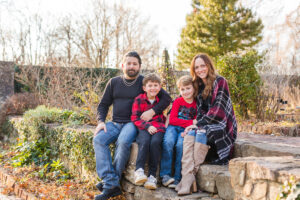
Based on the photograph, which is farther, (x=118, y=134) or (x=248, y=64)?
(x=248, y=64)

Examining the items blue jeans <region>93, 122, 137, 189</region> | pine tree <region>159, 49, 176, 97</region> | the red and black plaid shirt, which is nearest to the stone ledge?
the red and black plaid shirt

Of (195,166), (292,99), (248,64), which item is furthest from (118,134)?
(292,99)

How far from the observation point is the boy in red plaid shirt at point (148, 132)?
3.31 metres

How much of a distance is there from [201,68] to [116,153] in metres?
1.56

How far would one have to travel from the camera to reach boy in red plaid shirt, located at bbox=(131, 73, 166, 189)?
3312 mm

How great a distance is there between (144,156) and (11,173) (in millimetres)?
3293

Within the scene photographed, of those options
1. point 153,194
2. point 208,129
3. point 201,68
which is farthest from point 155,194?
point 201,68

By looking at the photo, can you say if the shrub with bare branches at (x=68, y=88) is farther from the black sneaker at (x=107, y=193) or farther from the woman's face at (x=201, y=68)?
the woman's face at (x=201, y=68)

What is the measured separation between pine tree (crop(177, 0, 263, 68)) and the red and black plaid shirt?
15156mm

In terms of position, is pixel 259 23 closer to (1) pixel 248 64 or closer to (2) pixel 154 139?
(1) pixel 248 64

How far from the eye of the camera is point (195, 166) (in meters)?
3.22

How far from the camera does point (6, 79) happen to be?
34.3 feet

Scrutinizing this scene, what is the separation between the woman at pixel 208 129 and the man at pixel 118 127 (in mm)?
551

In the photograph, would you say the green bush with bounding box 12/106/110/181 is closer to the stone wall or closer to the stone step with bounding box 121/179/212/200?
the stone step with bounding box 121/179/212/200
